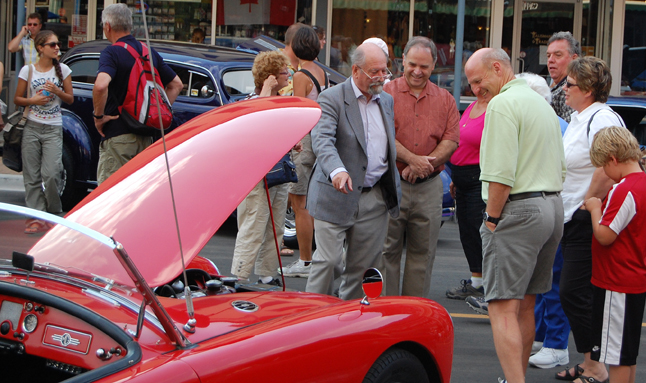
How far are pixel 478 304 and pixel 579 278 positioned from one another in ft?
5.52

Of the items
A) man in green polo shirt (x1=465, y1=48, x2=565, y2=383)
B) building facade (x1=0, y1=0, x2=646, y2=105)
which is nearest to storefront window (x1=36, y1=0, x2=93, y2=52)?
building facade (x1=0, y1=0, x2=646, y2=105)

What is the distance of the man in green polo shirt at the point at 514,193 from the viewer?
3.68 metres

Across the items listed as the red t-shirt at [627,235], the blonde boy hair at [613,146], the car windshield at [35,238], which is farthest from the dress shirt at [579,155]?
the car windshield at [35,238]

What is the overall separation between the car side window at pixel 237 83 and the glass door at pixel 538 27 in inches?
352

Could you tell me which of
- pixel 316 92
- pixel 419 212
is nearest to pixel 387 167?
pixel 419 212

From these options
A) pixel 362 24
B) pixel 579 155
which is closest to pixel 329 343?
pixel 579 155

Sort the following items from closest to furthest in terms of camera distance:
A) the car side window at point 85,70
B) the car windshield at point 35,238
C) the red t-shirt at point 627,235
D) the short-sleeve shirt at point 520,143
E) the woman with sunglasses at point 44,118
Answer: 1. the car windshield at point 35,238
2. the short-sleeve shirt at point 520,143
3. the red t-shirt at point 627,235
4. the woman with sunglasses at point 44,118
5. the car side window at point 85,70

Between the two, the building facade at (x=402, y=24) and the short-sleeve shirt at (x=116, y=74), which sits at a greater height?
the building facade at (x=402, y=24)

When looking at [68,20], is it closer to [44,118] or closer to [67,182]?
[67,182]

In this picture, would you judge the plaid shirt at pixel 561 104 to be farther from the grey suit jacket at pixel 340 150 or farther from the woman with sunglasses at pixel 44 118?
the woman with sunglasses at pixel 44 118

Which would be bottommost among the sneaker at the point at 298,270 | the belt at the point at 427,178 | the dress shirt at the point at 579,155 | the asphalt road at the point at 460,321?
the asphalt road at the point at 460,321

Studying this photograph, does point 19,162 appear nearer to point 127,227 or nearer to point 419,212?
point 419,212

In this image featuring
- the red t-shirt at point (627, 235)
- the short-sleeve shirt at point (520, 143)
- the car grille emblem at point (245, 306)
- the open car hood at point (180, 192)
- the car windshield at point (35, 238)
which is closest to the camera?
the car windshield at point (35, 238)

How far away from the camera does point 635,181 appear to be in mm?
3801
